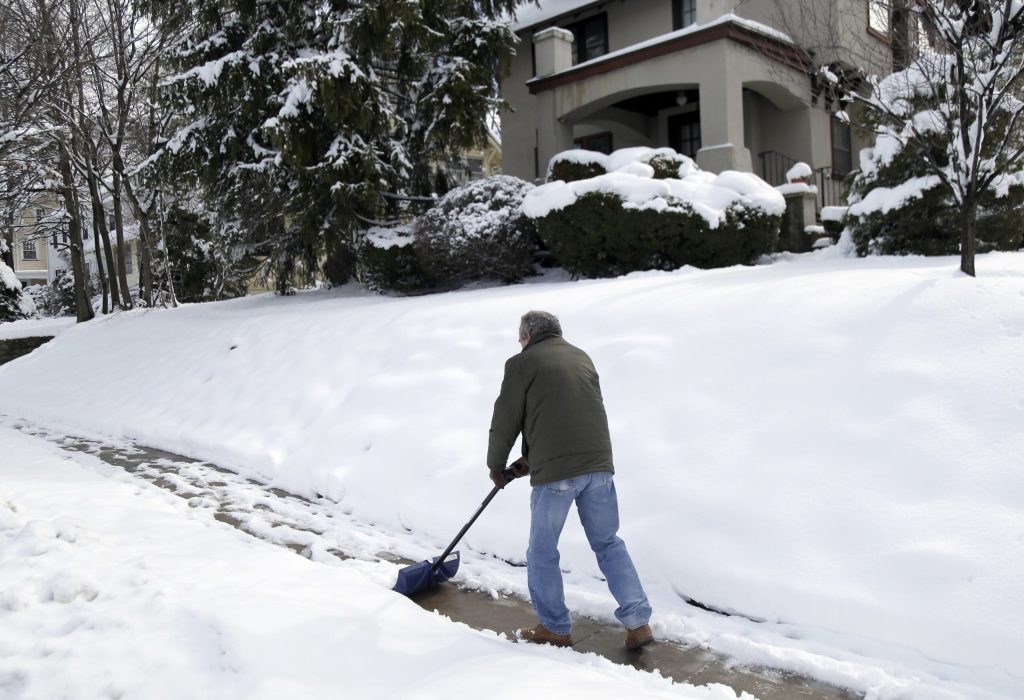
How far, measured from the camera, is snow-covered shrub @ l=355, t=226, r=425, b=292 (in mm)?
13539

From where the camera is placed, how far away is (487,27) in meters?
14.3

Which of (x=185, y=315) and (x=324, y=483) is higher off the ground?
(x=185, y=315)

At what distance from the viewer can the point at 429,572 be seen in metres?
4.76

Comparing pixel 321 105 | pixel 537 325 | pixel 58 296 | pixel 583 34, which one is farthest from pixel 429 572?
pixel 58 296

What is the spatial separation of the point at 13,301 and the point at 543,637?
29858 millimetres

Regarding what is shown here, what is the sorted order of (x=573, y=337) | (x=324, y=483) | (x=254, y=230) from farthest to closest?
(x=254, y=230), (x=573, y=337), (x=324, y=483)

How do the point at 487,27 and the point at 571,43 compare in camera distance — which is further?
the point at 571,43

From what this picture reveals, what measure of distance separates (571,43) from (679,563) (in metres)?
15.5

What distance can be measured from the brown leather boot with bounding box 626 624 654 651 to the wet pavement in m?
0.04

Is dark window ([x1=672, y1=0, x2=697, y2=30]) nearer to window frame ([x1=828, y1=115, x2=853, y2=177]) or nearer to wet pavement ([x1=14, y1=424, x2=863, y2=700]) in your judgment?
window frame ([x1=828, y1=115, x2=853, y2=177])

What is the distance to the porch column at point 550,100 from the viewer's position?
56.1 ft

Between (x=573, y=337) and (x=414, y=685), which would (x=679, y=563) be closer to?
(x=414, y=685)

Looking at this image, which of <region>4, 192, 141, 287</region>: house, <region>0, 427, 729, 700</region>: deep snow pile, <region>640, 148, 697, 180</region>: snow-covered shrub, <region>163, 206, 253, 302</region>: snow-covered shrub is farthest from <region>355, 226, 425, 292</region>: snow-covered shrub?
<region>4, 192, 141, 287</region>: house

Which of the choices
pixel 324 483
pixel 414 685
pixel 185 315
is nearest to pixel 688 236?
pixel 324 483
